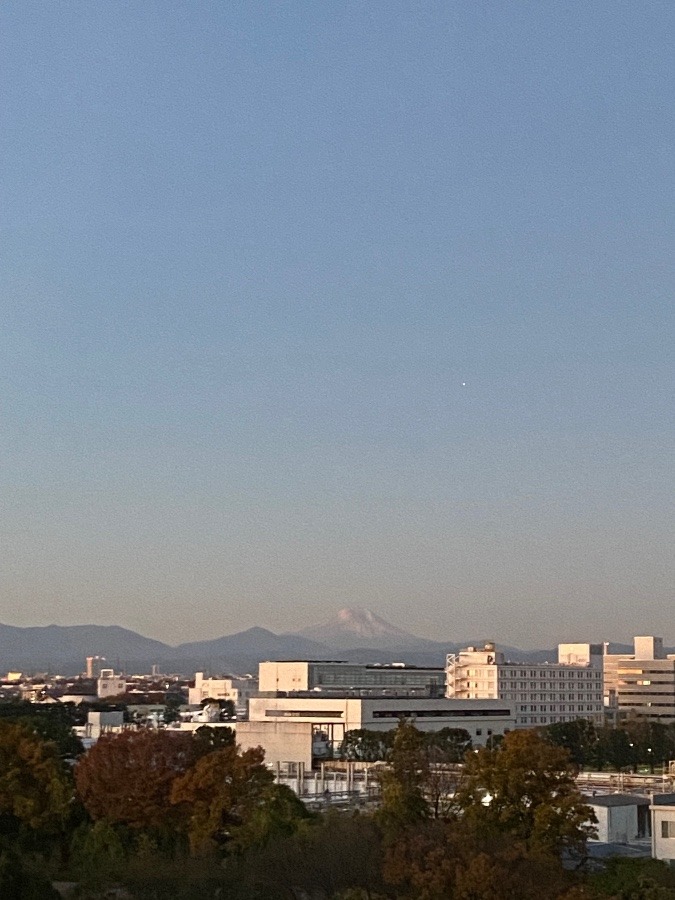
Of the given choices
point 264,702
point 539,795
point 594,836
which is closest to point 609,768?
point 264,702

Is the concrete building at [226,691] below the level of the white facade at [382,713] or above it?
above

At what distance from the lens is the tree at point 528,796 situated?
96.0 feet

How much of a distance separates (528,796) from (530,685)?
8153cm

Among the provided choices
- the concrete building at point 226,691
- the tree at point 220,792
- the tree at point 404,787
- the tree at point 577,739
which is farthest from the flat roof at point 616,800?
the concrete building at point 226,691

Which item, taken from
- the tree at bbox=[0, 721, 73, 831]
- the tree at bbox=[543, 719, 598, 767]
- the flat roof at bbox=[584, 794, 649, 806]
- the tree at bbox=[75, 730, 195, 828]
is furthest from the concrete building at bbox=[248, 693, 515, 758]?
the tree at bbox=[0, 721, 73, 831]

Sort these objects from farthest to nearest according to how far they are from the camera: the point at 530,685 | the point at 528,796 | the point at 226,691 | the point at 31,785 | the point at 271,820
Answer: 1. the point at 226,691
2. the point at 530,685
3. the point at 31,785
4. the point at 271,820
5. the point at 528,796

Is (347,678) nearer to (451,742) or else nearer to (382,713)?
(382,713)

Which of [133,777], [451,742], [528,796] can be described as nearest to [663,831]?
[528,796]

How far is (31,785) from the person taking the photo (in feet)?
119

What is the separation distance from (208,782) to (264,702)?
184 feet

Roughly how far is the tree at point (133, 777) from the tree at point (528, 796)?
8.49 m

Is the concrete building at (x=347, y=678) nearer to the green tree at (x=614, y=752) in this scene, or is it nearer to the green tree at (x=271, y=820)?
the green tree at (x=614, y=752)

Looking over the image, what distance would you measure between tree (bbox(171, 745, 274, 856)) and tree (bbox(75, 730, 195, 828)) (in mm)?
618

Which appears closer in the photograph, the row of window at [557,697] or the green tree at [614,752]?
the green tree at [614,752]
